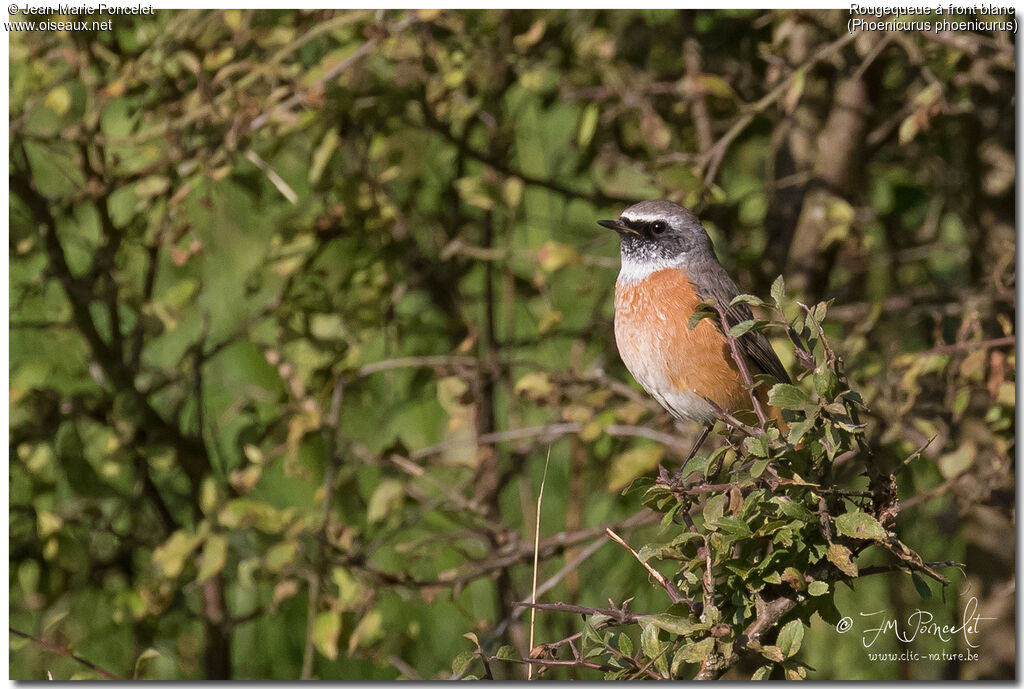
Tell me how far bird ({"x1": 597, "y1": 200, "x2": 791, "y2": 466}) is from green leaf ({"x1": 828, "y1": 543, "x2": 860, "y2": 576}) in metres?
0.59

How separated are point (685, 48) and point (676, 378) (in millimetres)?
1806

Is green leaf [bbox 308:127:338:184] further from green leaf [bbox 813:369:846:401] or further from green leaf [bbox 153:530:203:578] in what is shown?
green leaf [bbox 813:369:846:401]

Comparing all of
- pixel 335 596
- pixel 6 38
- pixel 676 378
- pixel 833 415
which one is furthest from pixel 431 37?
pixel 833 415

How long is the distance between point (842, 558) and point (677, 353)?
80cm

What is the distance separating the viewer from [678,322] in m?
2.18

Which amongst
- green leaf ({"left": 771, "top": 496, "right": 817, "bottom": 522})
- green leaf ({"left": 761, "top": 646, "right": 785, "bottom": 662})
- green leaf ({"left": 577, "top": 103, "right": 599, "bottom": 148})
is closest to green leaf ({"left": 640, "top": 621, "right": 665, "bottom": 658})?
green leaf ({"left": 761, "top": 646, "right": 785, "bottom": 662})

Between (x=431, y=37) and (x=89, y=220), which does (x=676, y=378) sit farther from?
(x=89, y=220)

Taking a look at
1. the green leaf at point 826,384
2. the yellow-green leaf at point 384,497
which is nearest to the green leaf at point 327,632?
the yellow-green leaf at point 384,497

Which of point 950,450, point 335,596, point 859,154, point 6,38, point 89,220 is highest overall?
point 6,38

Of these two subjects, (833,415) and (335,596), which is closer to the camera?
(833,415)

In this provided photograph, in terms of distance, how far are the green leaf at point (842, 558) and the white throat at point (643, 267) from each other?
3.32 ft

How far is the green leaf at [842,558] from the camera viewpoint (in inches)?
55.6

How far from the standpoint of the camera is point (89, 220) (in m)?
3.26

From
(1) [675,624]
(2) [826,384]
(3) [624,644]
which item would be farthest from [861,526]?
(3) [624,644]
